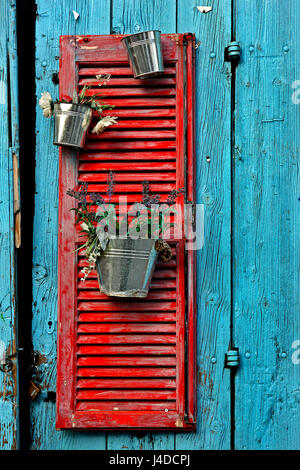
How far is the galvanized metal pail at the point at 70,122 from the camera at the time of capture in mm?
2172

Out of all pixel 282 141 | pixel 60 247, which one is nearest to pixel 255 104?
pixel 282 141

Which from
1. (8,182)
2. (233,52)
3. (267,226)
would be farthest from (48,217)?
(233,52)

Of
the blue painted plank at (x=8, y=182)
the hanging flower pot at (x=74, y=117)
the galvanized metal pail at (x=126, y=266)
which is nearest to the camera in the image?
the galvanized metal pail at (x=126, y=266)

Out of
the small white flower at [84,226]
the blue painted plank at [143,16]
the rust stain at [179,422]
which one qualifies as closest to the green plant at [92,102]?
the blue painted plank at [143,16]

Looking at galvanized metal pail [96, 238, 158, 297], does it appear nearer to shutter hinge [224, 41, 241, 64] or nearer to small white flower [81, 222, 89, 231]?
small white flower [81, 222, 89, 231]

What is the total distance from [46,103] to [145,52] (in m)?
0.43

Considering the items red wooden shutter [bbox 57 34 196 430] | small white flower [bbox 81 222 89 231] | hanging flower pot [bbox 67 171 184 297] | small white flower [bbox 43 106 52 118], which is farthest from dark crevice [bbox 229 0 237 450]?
small white flower [bbox 43 106 52 118]

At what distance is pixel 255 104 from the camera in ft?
7.62

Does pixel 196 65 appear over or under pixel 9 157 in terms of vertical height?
over

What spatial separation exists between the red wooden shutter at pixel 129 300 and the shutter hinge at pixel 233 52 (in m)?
0.16

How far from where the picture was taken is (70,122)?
2176 millimetres

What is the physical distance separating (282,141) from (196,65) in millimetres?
475

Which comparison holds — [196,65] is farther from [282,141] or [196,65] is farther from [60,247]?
[60,247]

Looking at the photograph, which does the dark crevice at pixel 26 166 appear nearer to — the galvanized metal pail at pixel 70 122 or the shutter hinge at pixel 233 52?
the galvanized metal pail at pixel 70 122
